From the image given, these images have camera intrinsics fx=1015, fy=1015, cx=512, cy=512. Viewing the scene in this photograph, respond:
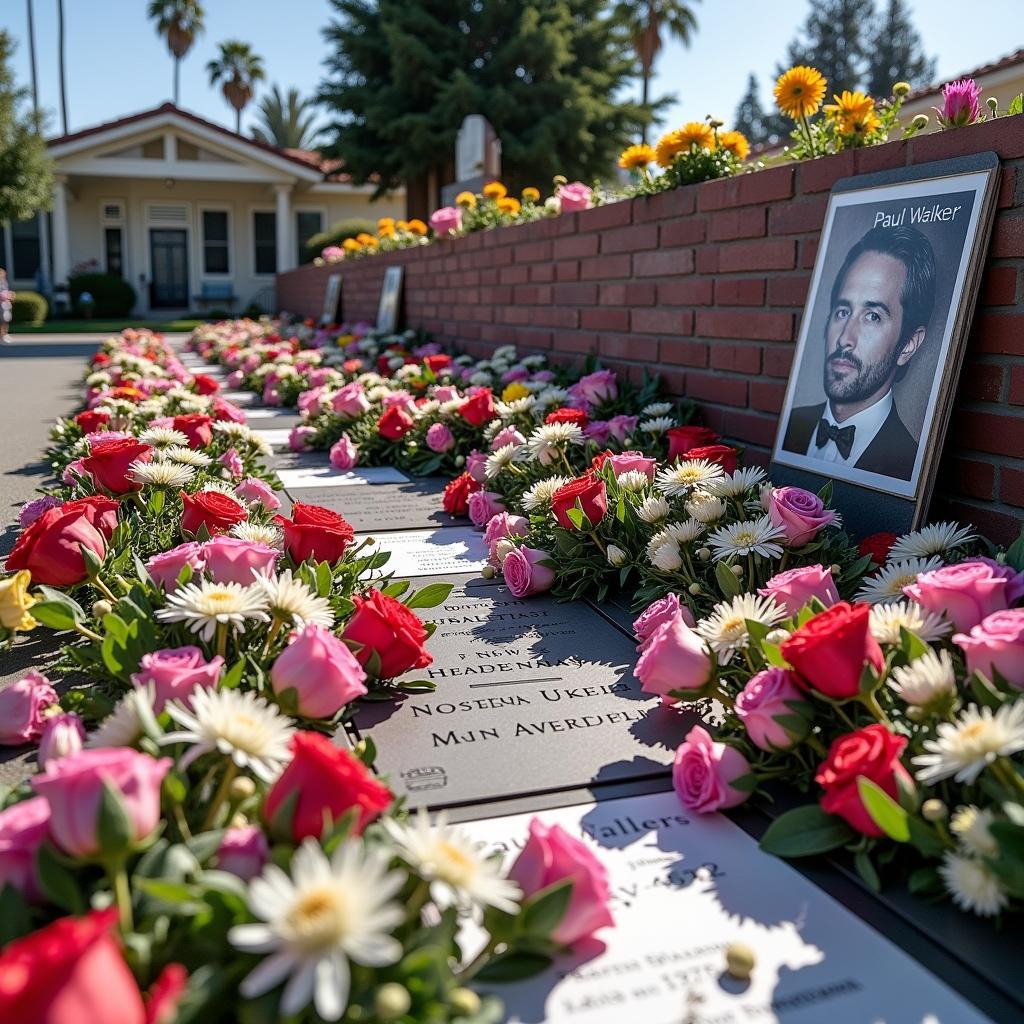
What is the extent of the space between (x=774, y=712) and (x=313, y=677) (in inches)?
26.3

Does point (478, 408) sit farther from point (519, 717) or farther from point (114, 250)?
point (114, 250)

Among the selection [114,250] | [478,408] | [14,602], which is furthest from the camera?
[114,250]

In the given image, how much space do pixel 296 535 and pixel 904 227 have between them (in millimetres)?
1641

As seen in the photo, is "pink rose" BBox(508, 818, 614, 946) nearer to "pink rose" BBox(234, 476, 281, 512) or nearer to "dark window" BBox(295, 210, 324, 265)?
"pink rose" BBox(234, 476, 281, 512)

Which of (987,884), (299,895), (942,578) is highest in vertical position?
(942,578)

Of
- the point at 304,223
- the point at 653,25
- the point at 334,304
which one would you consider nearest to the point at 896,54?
the point at 653,25

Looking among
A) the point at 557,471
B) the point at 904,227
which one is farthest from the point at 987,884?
the point at 557,471

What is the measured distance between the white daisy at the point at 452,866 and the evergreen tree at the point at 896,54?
167 feet

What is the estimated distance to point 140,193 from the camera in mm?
27516

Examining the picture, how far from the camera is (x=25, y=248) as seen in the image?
92.8ft

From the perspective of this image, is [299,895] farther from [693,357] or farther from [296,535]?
[693,357]

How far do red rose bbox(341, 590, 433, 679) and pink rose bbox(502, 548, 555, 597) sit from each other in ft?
2.21

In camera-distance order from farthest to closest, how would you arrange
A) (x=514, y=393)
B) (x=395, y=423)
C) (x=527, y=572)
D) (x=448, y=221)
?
1. (x=448, y=221)
2. (x=395, y=423)
3. (x=514, y=393)
4. (x=527, y=572)

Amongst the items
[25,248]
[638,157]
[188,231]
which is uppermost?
[638,157]
